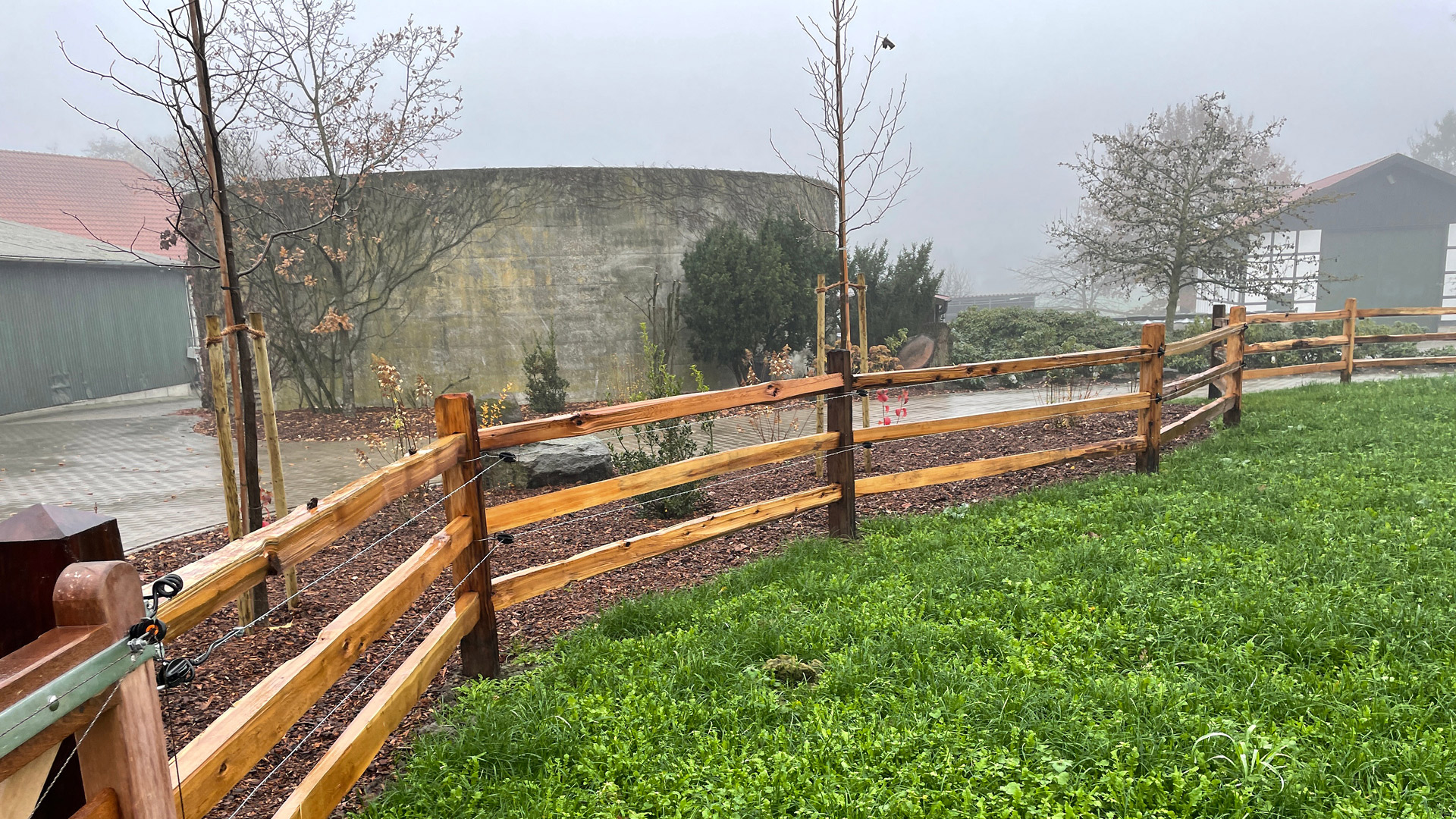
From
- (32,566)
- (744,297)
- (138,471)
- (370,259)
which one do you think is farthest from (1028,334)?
(32,566)

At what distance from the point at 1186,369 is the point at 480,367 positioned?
43.3 ft

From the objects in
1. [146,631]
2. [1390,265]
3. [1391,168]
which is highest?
[1391,168]

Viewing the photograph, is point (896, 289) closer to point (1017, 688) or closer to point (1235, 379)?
point (1235, 379)

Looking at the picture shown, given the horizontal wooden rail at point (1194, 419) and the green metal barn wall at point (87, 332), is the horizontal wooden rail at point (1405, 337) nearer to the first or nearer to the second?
the horizontal wooden rail at point (1194, 419)

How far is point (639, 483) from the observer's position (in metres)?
4.16

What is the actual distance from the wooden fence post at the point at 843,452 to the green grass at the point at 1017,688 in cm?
35

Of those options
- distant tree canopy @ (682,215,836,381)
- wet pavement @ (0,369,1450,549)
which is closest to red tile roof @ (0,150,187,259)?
wet pavement @ (0,369,1450,549)

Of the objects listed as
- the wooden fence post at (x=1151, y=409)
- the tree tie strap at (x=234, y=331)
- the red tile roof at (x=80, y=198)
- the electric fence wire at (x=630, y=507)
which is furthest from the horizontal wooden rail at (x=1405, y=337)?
the red tile roof at (x=80, y=198)

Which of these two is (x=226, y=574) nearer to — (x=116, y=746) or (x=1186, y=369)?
(x=116, y=746)

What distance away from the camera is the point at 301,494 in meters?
8.02

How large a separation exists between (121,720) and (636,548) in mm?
2985

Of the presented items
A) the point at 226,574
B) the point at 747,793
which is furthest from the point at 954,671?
the point at 226,574

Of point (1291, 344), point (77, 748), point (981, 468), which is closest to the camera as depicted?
point (77, 748)

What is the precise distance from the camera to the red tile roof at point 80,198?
2394 centimetres
